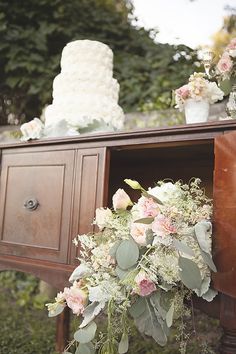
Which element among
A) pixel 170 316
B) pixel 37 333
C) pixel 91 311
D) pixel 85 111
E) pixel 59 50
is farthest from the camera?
pixel 59 50

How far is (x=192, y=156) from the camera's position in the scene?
137cm

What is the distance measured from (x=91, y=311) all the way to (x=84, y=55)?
0.98 meters

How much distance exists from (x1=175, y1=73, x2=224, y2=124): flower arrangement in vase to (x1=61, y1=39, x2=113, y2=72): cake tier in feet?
1.53

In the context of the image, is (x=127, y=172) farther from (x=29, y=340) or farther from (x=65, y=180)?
(x=29, y=340)

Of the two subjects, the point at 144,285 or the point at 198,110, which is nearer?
the point at 144,285

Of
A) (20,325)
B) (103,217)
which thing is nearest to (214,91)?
(103,217)

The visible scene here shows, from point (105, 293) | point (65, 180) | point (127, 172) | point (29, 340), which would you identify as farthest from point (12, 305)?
point (105, 293)

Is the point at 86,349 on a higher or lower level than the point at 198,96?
lower

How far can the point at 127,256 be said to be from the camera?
855 millimetres

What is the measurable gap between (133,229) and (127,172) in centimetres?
81

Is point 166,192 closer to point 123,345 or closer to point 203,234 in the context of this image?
point 203,234

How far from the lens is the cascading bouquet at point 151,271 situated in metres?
0.84

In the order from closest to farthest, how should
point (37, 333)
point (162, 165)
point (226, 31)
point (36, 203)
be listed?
point (36, 203) → point (162, 165) → point (37, 333) → point (226, 31)

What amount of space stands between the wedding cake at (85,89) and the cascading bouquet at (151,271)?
572 millimetres
